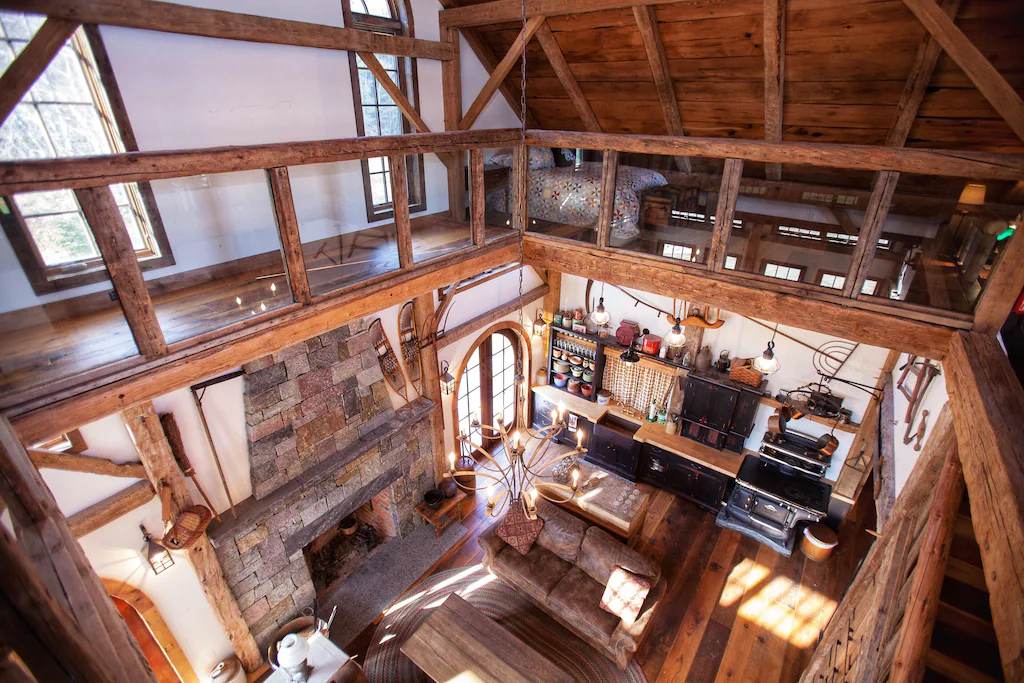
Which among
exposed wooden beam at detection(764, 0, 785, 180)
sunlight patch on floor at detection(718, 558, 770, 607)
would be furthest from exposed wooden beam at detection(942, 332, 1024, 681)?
sunlight patch on floor at detection(718, 558, 770, 607)

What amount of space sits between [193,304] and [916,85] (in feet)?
19.1

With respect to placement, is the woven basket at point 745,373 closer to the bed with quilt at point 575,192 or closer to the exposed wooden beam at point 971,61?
the bed with quilt at point 575,192

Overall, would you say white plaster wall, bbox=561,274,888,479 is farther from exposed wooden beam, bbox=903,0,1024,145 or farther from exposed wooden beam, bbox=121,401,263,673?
exposed wooden beam, bbox=121,401,263,673

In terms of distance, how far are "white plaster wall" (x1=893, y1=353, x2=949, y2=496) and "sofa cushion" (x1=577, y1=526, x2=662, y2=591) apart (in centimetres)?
248

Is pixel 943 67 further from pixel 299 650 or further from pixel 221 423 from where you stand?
pixel 299 650

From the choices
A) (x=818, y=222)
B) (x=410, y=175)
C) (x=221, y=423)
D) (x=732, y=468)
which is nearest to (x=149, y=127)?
(x=410, y=175)

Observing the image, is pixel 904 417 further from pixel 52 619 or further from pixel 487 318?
pixel 52 619

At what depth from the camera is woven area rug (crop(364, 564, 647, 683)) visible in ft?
16.6

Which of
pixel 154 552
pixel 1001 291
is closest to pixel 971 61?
pixel 1001 291

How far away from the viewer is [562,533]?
5.88 m

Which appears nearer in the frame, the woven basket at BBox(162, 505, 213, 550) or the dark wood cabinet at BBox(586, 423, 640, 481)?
the woven basket at BBox(162, 505, 213, 550)

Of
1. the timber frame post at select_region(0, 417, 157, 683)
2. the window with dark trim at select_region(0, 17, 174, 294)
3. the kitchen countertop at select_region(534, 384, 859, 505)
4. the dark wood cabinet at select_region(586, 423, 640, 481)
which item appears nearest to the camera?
the timber frame post at select_region(0, 417, 157, 683)

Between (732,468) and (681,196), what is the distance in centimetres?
378

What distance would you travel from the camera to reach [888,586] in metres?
2.54
